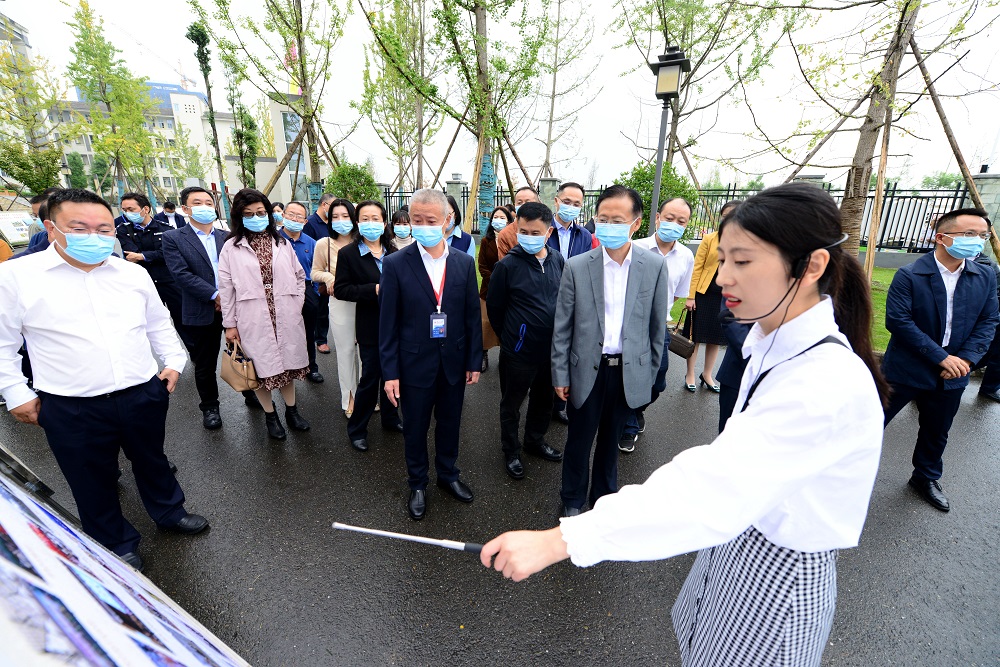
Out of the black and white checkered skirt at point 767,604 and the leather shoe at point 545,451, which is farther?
the leather shoe at point 545,451

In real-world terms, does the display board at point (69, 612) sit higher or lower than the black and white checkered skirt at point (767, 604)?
higher

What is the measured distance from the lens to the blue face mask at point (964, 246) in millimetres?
2803

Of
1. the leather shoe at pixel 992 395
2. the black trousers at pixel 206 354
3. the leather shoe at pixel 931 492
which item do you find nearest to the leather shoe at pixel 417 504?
the black trousers at pixel 206 354

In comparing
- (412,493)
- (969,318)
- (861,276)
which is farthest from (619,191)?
(969,318)

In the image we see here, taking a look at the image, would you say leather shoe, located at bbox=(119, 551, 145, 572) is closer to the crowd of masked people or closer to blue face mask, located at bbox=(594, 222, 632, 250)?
the crowd of masked people

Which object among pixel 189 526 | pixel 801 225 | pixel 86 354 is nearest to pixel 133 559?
pixel 189 526

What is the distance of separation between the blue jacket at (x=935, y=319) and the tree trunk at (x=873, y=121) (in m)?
1.73

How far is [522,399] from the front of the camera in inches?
133

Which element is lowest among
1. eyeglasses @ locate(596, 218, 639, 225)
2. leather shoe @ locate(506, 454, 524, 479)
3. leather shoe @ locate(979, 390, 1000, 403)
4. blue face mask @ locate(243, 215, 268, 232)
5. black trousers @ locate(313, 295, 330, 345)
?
leather shoe @ locate(506, 454, 524, 479)

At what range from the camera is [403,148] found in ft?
48.1

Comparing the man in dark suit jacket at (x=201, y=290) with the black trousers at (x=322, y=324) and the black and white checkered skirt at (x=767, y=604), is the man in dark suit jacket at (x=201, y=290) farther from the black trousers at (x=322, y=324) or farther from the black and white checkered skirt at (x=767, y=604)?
the black and white checkered skirt at (x=767, y=604)

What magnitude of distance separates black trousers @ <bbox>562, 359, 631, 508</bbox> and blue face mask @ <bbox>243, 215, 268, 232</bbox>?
276cm

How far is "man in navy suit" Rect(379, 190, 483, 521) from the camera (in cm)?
271

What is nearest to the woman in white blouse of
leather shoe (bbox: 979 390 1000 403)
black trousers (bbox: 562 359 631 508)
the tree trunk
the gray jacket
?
the gray jacket
